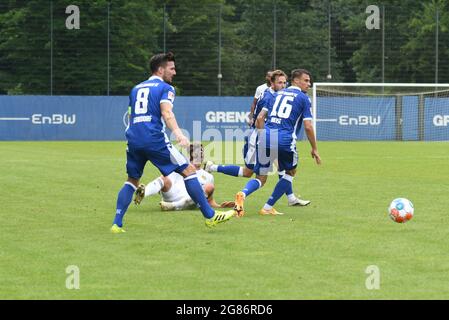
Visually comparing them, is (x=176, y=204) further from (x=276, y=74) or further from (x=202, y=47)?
(x=202, y=47)

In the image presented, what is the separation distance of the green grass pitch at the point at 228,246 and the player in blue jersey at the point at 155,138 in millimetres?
336

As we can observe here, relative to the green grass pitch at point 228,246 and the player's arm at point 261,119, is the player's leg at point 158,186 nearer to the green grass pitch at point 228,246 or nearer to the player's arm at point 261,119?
the green grass pitch at point 228,246

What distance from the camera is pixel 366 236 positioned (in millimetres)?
10203

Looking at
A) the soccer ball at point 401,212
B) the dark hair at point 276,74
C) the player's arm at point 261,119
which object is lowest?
the soccer ball at point 401,212

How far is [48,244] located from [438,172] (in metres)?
12.7

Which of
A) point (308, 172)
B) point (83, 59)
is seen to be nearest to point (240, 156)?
point (308, 172)

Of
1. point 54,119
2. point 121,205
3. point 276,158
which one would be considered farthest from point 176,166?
point 54,119

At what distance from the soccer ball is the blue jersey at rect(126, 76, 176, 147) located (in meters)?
2.73

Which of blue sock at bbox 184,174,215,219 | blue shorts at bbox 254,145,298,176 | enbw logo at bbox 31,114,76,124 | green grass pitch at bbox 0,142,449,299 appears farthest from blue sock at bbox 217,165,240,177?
enbw logo at bbox 31,114,76,124

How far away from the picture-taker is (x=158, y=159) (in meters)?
10.8

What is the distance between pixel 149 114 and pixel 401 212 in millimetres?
3065

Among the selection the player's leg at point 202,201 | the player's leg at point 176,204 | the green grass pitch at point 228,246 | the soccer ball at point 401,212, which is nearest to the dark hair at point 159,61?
the player's leg at point 202,201

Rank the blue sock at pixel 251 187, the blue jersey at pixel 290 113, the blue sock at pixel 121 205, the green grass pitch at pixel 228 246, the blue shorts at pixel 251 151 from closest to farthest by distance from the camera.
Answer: the green grass pitch at pixel 228 246 < the blue sock at pixel 121 205 < the blue sock at pixel 251 187 < the blue jersey at pixel 290 113 < the blue shorts at pixel 251 151

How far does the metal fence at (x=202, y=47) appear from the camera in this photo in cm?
4272
